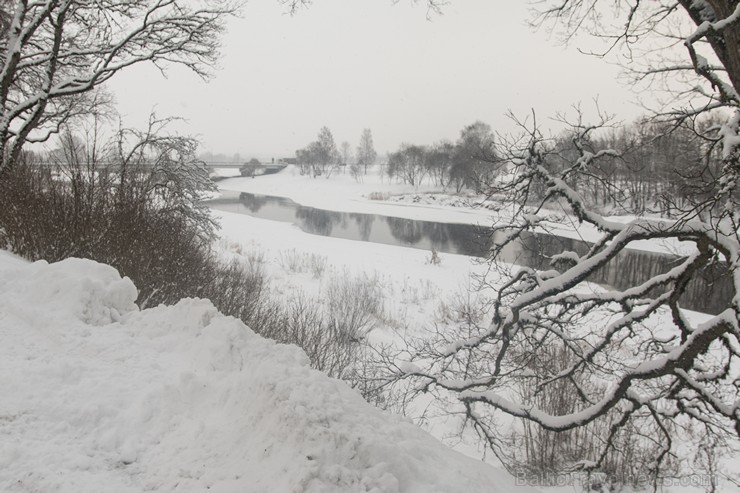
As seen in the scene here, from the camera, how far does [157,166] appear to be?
11.4 metres

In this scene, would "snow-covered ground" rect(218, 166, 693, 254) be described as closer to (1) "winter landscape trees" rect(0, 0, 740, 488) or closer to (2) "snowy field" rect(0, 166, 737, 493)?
(1) "winter landscape trees" rect(0, 0, 740, 488)

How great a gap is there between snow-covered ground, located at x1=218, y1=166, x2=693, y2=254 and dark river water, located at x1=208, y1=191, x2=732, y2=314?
208 centimetres

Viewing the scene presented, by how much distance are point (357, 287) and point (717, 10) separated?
545 inches

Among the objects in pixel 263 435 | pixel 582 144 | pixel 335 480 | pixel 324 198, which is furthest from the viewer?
pixel 324 198

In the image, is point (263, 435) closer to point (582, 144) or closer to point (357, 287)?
point (582, 144)

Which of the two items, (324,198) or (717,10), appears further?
(324,198)

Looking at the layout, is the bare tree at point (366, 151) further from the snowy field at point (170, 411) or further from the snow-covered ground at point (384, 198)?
the snowy field at point (170, 411)

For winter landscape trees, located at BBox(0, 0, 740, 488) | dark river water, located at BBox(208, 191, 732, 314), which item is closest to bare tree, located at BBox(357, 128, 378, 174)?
dark river water, located at BBox(208, 191, 732, 314)

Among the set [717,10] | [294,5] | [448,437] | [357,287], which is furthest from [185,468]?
[357,287]

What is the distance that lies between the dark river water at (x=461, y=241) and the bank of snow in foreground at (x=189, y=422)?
7.13 m

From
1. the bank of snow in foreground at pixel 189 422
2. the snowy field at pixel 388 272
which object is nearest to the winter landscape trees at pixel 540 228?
the snowy field at pixel 388 272

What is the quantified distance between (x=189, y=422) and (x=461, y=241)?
2948 centimetres

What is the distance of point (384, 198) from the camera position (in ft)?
197

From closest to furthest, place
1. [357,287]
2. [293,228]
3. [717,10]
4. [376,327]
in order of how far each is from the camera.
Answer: [717,10]
[376,327]
[357,287]
[293,228]
